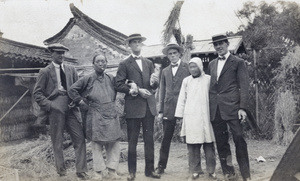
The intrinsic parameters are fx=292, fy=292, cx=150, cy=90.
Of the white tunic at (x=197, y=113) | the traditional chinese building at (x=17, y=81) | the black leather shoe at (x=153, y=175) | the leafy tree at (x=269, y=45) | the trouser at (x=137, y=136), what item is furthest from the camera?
the leafy tree at (x=269, y=45)

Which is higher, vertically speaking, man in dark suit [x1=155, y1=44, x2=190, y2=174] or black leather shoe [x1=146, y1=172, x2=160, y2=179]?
man in dark suit [x1=155, y1=44, x2=190, y2=174]

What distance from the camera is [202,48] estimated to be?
7.86m

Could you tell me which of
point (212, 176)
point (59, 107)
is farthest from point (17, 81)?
point (212, 176)

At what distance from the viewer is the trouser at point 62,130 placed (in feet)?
13.7

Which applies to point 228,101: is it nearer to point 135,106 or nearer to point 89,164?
point 135,106

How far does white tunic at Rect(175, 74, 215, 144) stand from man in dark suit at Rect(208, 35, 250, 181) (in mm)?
100

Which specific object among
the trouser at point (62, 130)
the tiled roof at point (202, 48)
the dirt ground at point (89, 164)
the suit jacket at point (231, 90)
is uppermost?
the tiled roof at point (202, 48)

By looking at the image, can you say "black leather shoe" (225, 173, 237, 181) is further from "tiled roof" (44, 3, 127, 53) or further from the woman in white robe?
"tiled roof" (44, 3, 127, 53)

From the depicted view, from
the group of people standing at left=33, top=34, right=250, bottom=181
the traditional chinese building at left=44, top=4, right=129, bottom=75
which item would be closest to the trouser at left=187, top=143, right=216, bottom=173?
the group of people standing at left=33, top=34, right=250, bottom=181

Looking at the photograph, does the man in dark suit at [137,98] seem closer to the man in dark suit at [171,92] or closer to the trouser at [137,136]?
the trouser at [137,136]

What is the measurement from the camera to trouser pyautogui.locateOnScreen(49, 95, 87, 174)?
416cm

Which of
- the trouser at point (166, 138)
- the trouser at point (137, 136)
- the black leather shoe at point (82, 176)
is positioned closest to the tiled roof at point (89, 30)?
the trouser at point (166, 138)

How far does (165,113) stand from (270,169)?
201 cm

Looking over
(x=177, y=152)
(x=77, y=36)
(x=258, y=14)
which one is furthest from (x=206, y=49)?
(x=77, y=36)
